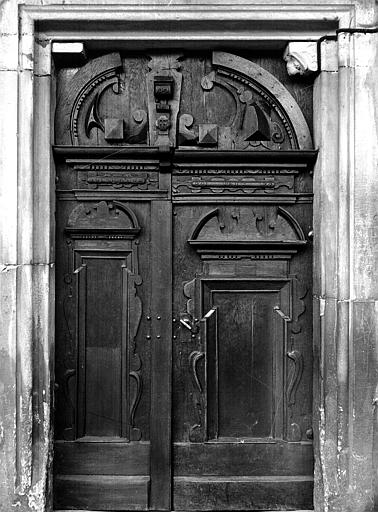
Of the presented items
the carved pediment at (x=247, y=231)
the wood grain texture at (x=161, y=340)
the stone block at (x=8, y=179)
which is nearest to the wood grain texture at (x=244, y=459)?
the wood grain texture at (x=161, y=340)

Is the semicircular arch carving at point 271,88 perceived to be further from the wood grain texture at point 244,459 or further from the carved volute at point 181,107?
Answer: the wood grain texture at point 244,459

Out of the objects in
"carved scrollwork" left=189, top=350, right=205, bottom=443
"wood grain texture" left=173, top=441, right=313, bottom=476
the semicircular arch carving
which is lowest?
"wood grain texture" left=173, top=441, right=313, bottom=476

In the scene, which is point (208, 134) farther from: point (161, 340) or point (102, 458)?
point (102, 458)

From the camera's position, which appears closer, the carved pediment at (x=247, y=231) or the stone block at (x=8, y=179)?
the stone block at (x=8, y=179)

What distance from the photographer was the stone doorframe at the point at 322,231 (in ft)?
12.4

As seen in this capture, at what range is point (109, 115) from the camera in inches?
160

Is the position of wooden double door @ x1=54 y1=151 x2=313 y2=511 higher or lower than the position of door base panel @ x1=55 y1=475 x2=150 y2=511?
higher

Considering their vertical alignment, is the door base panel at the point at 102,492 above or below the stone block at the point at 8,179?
below

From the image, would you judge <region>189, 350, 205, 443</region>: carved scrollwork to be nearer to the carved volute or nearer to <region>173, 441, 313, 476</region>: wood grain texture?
<region>173, 441, 313, 476</region>: wood grain texture

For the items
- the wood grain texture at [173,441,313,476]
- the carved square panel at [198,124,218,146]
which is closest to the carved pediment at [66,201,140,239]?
the carved square panel at [198,124,218,146]

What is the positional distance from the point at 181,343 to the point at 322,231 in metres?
1.13

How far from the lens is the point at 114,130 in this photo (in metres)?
4.00

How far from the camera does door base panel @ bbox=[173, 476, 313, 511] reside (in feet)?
13.1

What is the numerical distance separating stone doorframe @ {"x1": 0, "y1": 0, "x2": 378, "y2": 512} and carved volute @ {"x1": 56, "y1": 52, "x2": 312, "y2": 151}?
0.68 ft
